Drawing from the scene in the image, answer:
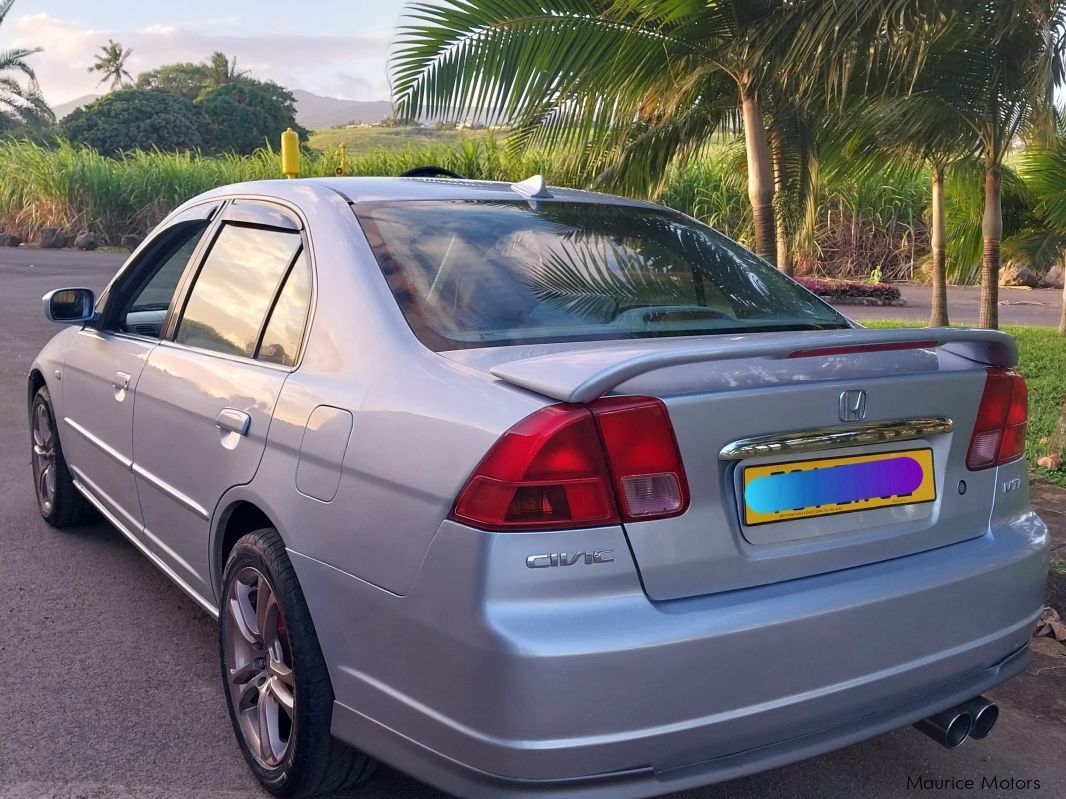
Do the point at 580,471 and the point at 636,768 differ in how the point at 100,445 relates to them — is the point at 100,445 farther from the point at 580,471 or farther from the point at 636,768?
the point at 636,768

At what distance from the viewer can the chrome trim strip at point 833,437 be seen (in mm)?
2295

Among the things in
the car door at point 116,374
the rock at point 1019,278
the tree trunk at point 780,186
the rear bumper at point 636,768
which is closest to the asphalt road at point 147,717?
the car door at point 116,374

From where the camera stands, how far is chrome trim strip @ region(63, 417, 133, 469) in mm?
4023

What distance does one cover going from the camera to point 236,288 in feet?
11.6

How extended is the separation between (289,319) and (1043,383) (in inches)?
273

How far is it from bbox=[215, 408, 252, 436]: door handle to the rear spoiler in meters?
0.92

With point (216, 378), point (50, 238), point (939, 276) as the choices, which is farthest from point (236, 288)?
point (50, 238)

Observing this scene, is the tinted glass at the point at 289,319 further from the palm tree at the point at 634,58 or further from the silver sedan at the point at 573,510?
the palm tree at the point at 634,58

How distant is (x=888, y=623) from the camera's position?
7.93 feet

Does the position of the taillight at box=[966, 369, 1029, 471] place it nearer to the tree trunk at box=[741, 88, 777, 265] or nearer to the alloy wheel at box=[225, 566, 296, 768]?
the alloy wheel at box=[225, 566, 296, 768]

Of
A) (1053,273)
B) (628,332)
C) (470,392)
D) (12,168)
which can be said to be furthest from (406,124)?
(12,168)

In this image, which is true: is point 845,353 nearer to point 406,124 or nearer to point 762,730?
point 762,730

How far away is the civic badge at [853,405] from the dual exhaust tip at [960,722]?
78cm

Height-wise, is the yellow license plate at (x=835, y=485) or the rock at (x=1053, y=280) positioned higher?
the yellow license plate at (x=835, y=485)
